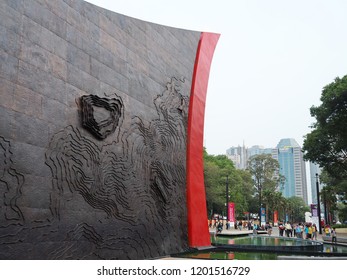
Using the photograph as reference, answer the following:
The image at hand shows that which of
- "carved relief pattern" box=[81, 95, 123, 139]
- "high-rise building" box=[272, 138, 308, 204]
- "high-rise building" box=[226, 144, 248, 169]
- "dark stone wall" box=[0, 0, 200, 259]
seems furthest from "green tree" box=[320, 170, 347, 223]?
"high-rise building" box=[272, 138, 308, 204]

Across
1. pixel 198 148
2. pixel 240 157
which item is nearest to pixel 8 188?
pixel 198 148

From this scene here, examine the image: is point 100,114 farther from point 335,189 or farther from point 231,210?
point 335,189

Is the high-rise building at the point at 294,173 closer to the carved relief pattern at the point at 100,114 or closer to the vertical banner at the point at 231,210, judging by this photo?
the vertical banner at the point at 231,210

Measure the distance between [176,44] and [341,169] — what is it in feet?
55.7

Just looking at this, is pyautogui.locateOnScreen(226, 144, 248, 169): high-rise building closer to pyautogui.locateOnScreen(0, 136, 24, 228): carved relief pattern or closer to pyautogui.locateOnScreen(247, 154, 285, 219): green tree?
pyautogui.locateOnScreen(247, 154, 285, 219): green tree

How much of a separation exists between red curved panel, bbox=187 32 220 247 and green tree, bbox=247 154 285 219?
136 feet

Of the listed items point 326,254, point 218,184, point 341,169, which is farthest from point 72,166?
point 218,184

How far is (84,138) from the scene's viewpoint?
25.1ft

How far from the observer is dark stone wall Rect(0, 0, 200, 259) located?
6.20m

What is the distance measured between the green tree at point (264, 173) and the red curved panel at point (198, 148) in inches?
1635

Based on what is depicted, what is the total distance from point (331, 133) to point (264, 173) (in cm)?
3244

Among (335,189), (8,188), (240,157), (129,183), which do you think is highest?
(240,157)

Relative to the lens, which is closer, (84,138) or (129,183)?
(84,138)

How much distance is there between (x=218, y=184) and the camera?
39.7m
